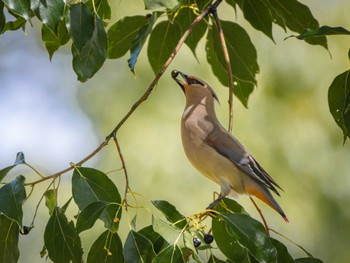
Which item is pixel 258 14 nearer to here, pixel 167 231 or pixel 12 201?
pixel 167 231

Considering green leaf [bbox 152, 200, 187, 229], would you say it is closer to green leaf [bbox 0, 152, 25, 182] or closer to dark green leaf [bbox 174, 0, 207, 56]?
green leaf [bbox 0, 152, 25, 182]

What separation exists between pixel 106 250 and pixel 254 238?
1.55ft

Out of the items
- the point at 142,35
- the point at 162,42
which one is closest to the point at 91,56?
the point at 142,35

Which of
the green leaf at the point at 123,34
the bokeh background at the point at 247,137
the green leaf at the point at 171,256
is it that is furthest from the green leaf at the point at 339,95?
the bokeh background at the point at 247,137

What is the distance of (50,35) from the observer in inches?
114

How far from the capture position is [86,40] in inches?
98.6

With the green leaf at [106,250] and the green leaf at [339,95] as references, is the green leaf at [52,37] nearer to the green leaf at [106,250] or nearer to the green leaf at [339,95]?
the green leaf at [106,250]

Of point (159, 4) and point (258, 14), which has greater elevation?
point (159, 4)

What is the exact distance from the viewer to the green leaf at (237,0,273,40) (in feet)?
10.4

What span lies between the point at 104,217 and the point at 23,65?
639 centimetres

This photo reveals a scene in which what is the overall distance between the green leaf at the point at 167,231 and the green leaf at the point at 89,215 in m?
0.15

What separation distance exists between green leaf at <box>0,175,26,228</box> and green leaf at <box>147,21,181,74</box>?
966 mm

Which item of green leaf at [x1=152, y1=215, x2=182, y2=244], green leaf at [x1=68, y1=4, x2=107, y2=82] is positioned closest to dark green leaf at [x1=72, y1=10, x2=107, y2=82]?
green leaf at [x1=68, y1=4, x2=107, y2=82]

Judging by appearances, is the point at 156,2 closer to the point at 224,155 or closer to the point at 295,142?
the point at 224,155
